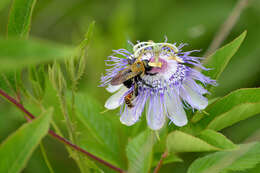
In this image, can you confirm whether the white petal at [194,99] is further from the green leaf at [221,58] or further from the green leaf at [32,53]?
the green leaf at [32,53]

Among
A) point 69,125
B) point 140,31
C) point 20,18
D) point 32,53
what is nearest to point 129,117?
point 69,125

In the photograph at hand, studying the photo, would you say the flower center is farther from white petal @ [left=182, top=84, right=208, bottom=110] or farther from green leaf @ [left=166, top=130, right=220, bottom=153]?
green leaf @ [left=166, top=130, right=220, bottom=153]

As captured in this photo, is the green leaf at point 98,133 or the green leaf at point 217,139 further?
the green leaf at point 98,133

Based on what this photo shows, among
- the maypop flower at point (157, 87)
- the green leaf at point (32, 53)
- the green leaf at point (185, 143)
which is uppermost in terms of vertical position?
the green leaf at point (32, 53)

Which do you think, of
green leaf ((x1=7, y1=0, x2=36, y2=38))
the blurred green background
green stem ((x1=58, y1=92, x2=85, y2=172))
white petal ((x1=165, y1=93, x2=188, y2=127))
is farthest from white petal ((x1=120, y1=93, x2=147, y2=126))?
the blurred green background

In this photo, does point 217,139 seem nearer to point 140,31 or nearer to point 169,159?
point 169,159

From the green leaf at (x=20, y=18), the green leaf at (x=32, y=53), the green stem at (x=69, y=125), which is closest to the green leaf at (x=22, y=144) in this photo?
the green leaf at (x=32, y=53)
